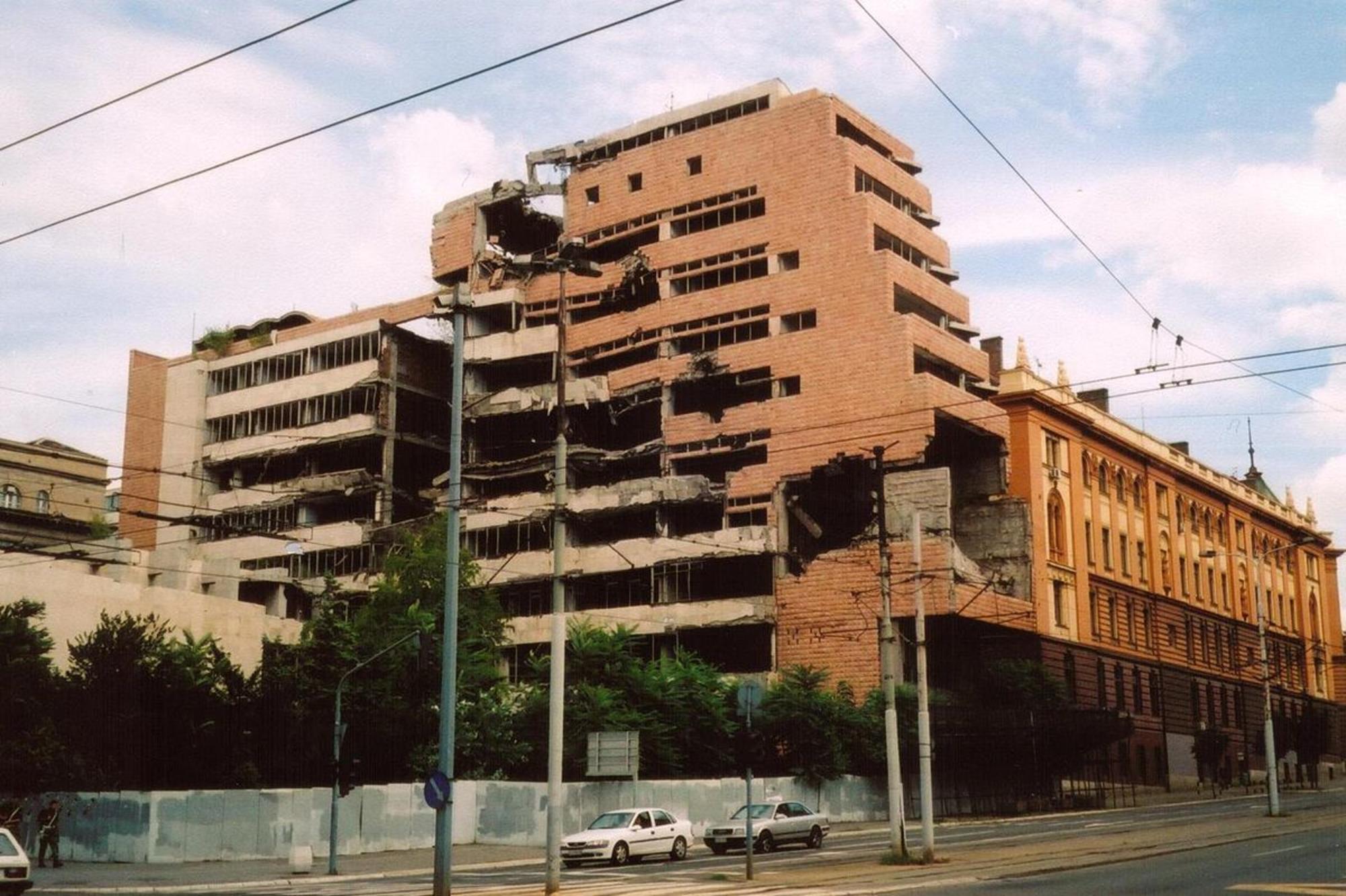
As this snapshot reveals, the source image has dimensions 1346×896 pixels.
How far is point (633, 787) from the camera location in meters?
45.2

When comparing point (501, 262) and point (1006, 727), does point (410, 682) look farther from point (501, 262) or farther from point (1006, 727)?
point (501, 262)

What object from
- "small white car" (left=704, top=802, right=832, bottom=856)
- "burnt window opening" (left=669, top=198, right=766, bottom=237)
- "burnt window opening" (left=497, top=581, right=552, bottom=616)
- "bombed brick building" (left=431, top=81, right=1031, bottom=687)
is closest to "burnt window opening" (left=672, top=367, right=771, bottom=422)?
"bombed brick building" (left=431, top=81, right=1031, bottom=687)

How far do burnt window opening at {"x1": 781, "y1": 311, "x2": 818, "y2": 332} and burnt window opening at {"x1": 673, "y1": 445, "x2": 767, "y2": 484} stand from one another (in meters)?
Answer: 6.14

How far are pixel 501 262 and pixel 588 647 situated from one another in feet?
109

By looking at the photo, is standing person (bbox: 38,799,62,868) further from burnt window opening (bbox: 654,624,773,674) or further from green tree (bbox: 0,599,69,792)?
burnt window opening (bbox: 654,624,773,674)

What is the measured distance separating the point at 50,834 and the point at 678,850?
16.2m

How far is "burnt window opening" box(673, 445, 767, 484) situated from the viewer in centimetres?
6975

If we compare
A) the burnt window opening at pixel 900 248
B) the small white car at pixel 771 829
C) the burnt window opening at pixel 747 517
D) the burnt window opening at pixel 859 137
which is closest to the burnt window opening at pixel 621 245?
the burnt window opening at pixel 859 137

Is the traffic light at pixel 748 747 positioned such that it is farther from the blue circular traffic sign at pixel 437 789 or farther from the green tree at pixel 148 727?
the green tree at pixel 148 727

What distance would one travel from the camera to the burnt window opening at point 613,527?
74.1m

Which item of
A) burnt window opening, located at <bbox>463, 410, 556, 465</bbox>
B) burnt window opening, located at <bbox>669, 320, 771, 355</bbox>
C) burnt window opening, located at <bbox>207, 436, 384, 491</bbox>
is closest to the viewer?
burnt window opening, located at <bbox>669, 320, 771, 355</bbox>

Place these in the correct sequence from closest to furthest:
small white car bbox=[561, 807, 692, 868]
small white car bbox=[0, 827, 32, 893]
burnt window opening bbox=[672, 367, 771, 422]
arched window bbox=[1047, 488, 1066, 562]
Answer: small white car bbox=[0, 827, 32, 893], small white car bbox=[561, 807, 692, 868], burnt window opening bbox=[672, 367, 771, 422], arched window bbox=[1047, 488, 1066, 562]

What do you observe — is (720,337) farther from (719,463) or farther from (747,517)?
(747,517)

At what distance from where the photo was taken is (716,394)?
73.8m
